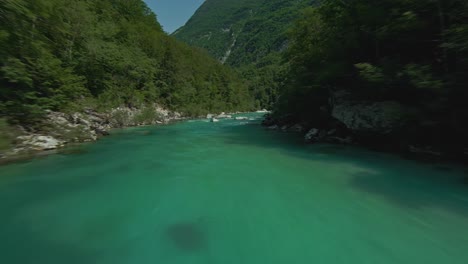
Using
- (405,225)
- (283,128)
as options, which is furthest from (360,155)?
(283,128)

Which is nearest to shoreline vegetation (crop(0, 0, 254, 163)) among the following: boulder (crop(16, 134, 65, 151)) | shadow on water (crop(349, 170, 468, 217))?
boulder (crop(16, 134, 65, 151))

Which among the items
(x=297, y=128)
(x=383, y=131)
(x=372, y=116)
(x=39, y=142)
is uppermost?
(x=372, y=116)

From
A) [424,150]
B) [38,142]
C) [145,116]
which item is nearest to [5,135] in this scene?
[38,142]

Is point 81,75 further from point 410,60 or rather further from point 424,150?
point 424,150

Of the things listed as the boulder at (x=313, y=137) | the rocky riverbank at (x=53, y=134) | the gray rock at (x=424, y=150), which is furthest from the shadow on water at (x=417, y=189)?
the rocky riverbank at (x=53, y=134)

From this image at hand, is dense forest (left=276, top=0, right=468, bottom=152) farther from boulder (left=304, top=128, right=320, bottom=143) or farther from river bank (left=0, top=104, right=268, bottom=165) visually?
river bank (left=0, top=104, right=268, bottom=165)

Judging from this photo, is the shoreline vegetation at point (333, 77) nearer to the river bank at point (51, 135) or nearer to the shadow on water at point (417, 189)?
the river bank at point (51, 135)

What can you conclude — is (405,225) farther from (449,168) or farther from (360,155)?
(360,155)
